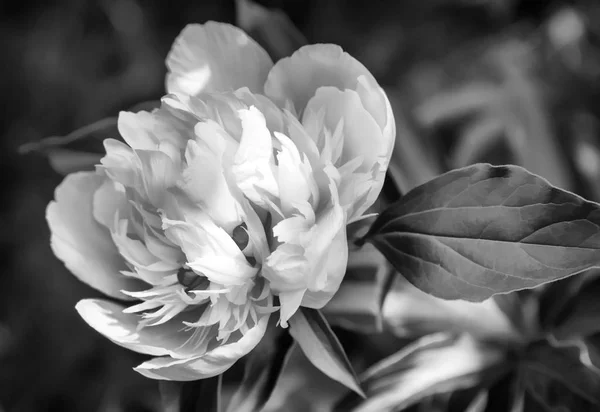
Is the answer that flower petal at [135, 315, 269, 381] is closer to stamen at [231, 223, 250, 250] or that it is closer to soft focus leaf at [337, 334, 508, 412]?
stamen at [231, 223, 250, 250]

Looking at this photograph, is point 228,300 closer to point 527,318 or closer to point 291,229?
point 291,229

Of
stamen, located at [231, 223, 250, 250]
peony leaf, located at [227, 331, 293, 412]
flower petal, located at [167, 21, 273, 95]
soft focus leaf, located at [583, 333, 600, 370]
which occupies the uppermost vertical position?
flower petal, located at [167, 21, 273, 95]

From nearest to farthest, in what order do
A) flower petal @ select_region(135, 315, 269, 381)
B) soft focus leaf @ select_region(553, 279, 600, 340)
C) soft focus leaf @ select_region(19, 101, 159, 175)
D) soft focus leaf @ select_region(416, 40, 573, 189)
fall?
flower petal @ select_region(135, 315, 269, 381)
soft focus leaf @ select_region(19, 101, 159, 175)
soft focus leaf @ select_region(553, 279, 600, 340)
soft focus leaf @ select_region(416, 40, 573, 189)

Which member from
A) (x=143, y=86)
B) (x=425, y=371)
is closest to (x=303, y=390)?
(x=425, y=371)

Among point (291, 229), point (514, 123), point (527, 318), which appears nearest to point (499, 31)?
point (514, 123)

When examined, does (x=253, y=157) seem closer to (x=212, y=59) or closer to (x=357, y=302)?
(x=212, y=59)

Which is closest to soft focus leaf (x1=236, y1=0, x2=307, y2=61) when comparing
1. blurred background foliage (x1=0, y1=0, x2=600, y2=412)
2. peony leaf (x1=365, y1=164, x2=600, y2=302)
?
peony leaf (x1=365, y1=164, x2=600, y2=302)
